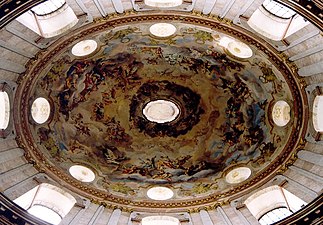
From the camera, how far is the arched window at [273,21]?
18.7m

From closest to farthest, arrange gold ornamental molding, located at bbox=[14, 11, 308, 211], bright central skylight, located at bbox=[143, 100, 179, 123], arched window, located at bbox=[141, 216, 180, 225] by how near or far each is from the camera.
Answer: gold ornamental molding, located at bbox=[14, 11, 308, 211] < arched window, located at bbox=[141, 216, 180, 225] < bright central skylight, located at bbox=[143, 100, 179, 123]

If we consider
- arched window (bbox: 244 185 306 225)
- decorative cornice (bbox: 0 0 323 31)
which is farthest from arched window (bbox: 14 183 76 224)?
arched window (bbox: 244 185 306 225)

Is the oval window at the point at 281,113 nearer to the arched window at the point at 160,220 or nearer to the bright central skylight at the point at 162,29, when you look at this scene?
the bright central skylight at the point at 162,29

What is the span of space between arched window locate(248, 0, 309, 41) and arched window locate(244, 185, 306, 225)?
5656 mm

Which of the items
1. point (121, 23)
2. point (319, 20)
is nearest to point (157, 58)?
point (121, 23)

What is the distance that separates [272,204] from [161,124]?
8.10 meters

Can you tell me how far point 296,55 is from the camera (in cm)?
1902

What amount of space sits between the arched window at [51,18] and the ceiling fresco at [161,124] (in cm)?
168

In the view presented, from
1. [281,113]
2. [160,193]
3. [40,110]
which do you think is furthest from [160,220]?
[40,110]

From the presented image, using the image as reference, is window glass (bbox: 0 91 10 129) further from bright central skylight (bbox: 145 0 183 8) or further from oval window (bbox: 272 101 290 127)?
oval window (bbox: 272 101 290 127)

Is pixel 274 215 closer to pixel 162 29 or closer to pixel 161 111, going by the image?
pixel 162 29

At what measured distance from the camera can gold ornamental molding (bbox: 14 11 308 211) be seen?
767 inches

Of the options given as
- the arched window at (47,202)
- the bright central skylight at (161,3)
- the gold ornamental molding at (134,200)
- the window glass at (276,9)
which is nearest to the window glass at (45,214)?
the arched window at (47,202)

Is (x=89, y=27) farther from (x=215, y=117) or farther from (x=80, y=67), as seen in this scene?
(x=215, y=117)
